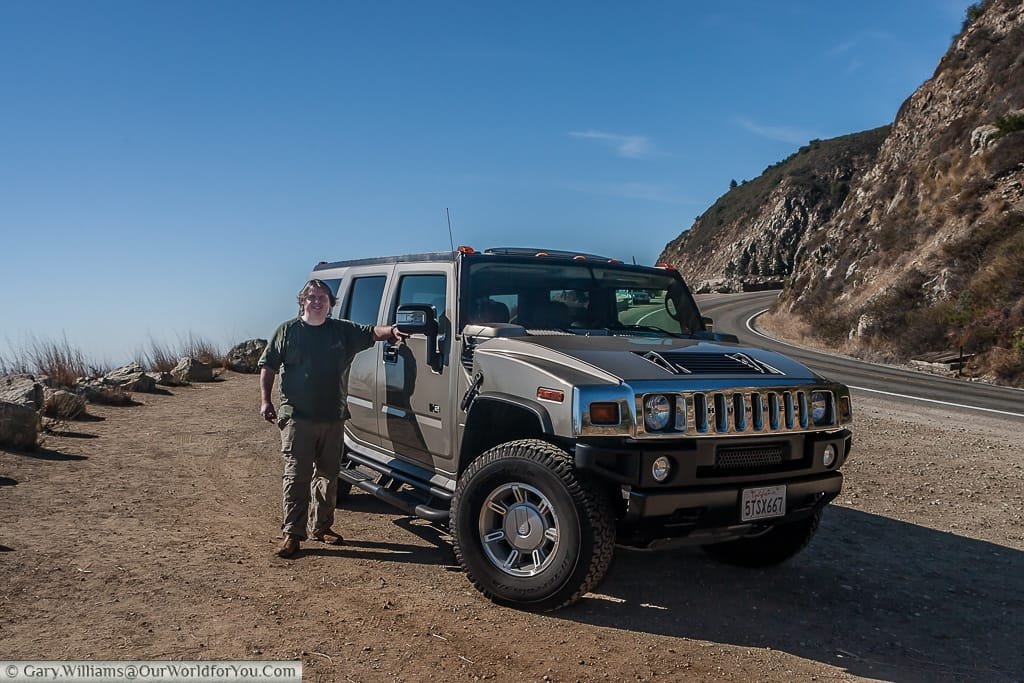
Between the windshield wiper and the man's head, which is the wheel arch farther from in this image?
the man's head

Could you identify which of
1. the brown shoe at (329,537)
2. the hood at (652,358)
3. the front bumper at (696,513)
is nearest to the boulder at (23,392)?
the brown shoe at (329,537)

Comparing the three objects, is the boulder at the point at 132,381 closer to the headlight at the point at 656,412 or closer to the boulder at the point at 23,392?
the boulder at the point at 23,392

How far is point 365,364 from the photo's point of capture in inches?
249

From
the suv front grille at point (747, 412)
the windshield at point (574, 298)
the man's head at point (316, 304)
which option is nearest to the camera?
the suv front grille at point (747, 412)

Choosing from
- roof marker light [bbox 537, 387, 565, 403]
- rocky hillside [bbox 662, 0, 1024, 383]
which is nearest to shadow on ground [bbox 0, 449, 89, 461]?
roof marker light [bbox 537, 387, 565, 403]

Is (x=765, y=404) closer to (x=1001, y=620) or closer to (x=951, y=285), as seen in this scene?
(x=1001, y=620)

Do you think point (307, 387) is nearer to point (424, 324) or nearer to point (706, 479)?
point (424, 324)

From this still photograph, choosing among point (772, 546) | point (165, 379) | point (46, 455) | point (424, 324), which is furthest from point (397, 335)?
point (165, 379)

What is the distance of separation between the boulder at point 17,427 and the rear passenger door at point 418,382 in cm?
492

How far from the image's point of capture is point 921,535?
644cm

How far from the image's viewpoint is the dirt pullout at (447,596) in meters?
3.89

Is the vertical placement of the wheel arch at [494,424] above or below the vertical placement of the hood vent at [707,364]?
below

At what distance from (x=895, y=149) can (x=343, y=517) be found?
44969 millimetres

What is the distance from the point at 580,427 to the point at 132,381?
13170 millimetres
